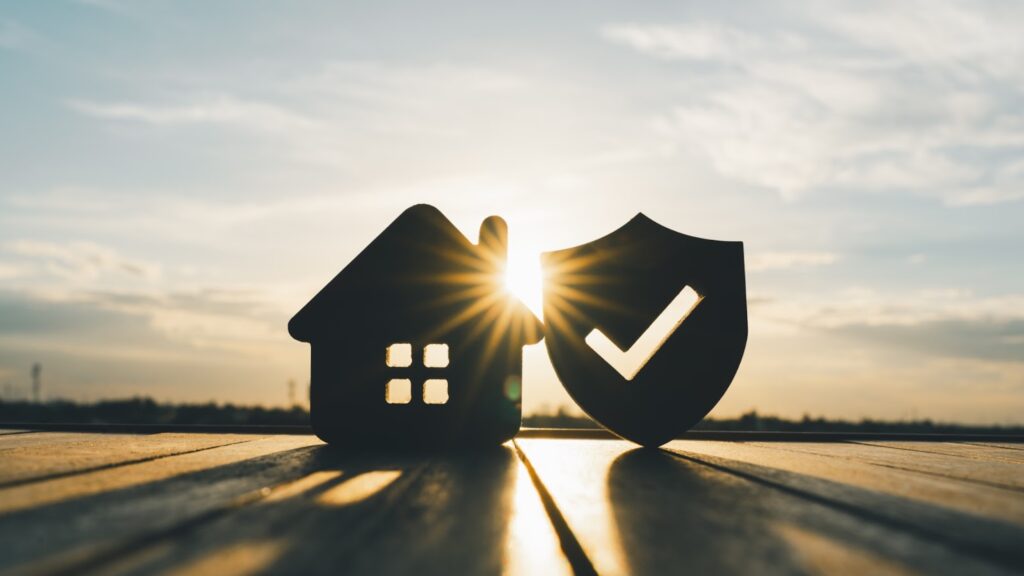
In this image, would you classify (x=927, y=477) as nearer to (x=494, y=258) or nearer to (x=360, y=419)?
(x=494, y=258)

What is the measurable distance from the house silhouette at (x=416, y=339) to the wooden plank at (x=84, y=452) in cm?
75

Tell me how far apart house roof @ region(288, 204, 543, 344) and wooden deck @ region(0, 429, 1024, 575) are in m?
0.82

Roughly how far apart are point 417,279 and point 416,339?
1.07 ft

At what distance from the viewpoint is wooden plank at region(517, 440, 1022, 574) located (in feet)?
5.02

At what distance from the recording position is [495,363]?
13.3 ft

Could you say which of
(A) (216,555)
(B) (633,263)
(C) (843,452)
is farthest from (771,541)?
(C) (843,452)

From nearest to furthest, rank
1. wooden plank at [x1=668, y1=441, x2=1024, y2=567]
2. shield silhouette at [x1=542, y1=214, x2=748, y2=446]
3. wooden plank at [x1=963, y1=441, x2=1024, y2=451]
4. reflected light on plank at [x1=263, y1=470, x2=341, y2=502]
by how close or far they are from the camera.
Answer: wooden plank at [x1=668, y1=441, x2=1024, y2=567] → reflected light on plank at [x1=263, y1=470, x2=341, y2=502] → shield silhouette at [x1=542, y1=214, x2=748, y2=446] → wooden plank at [x1=963, y1=441, x2=1024, y2=451]

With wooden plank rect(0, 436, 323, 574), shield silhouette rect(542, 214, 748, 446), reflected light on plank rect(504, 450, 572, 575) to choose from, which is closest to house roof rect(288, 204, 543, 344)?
shield silhouette rect(542, 214, 748, 446)

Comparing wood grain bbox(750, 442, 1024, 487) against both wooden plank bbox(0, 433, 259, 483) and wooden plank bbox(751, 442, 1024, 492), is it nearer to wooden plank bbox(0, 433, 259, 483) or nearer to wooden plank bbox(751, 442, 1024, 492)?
wooden plank bbox(751, 442, 1024, 492)

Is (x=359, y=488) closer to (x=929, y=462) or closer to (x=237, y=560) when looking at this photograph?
(x=237, y=560)

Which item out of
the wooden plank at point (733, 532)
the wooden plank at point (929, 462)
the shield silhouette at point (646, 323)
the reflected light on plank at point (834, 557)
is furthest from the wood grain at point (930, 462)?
the reflected light on plank at point (834, 557)

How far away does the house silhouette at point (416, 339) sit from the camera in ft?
13.1

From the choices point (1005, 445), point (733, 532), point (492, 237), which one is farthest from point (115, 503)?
point (1005, 445)

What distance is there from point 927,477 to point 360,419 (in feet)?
8.47
